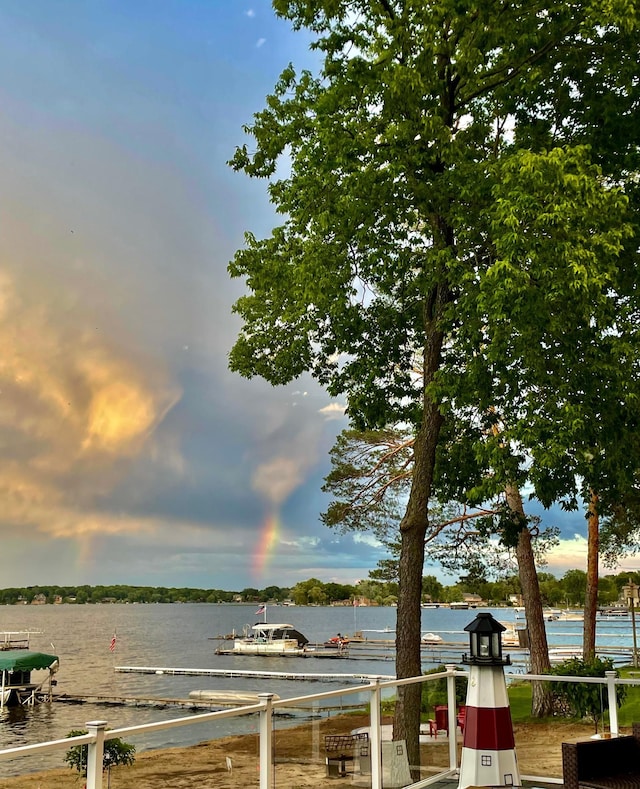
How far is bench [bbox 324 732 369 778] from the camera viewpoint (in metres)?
5.59

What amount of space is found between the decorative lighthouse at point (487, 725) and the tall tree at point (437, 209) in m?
1.29

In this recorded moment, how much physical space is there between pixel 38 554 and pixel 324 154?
10477cm

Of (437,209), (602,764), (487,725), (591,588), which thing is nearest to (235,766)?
(487,725)

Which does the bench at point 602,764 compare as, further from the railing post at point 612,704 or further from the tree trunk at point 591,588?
the tree trunk at point 591,588

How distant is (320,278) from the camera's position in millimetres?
9586

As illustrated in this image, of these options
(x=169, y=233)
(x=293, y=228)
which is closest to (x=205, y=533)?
(x=169, y=233)

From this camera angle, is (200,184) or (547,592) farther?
(547,592)

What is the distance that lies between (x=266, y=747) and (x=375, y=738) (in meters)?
1.39

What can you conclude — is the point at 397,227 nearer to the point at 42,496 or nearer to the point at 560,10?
the point at 560,10

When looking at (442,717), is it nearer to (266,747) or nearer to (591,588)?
(266,747)

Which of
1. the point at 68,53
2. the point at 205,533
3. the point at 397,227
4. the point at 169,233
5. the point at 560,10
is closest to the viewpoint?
the point at 560,10

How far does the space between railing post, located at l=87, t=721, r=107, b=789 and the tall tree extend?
3577mm

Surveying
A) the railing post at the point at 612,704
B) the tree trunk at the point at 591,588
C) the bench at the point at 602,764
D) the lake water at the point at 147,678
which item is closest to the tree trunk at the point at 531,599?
the tree trunk at the point at 591,588

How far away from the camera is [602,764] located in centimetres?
481
